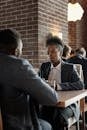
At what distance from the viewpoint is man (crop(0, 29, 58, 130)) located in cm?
177

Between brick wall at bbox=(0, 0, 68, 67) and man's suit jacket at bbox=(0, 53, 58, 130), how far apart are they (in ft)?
7.91

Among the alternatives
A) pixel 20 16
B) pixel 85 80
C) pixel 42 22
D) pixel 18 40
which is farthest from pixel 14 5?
pixel 18 40

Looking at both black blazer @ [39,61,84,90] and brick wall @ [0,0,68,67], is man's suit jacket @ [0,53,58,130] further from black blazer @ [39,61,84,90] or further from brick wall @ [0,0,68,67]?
brick wall @ [0,0,68,67]

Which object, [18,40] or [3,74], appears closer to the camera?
[3,74]

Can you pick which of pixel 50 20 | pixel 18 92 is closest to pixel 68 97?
Result: pixel 18 92

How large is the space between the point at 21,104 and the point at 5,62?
1.01 ft

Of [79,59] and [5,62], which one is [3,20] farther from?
[5,62]

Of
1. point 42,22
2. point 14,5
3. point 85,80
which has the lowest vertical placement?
point 85,80

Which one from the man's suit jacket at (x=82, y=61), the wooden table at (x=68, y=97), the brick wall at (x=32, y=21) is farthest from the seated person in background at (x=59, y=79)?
the brick wall at (x=32, y=21)

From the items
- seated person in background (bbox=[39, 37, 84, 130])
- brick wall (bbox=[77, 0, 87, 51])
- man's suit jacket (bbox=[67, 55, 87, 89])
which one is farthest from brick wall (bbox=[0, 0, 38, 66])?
brick wall (bbox=[77, 0, 87, 51])

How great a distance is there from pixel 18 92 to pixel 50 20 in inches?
113

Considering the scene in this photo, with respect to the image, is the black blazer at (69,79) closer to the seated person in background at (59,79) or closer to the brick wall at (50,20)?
the seated person in background at (59,79)

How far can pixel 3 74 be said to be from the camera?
178 centimetres

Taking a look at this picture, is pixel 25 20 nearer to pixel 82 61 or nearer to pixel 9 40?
pixel 82 61
